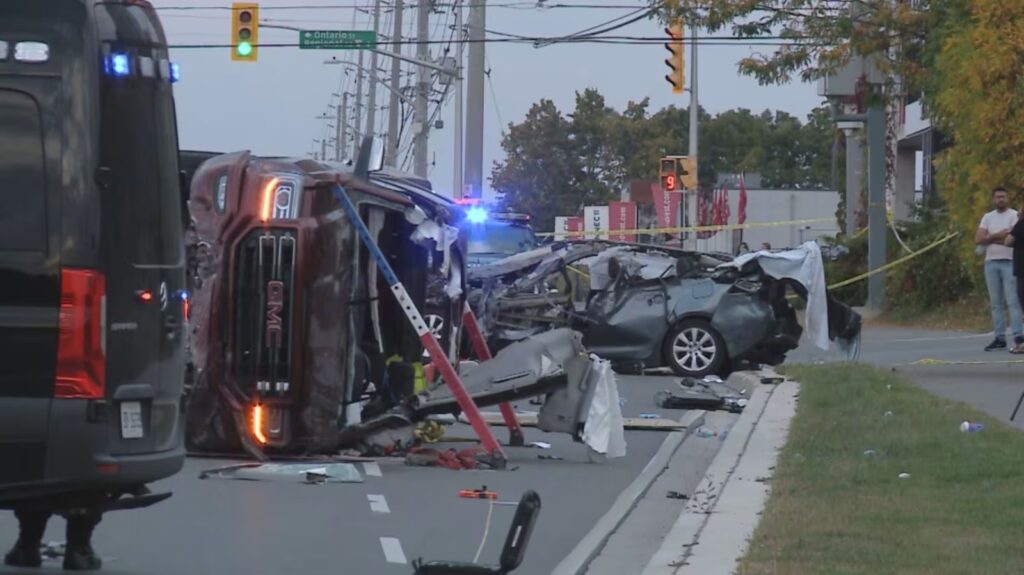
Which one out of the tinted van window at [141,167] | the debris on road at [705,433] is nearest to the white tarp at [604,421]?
the debris on road at [705,433]

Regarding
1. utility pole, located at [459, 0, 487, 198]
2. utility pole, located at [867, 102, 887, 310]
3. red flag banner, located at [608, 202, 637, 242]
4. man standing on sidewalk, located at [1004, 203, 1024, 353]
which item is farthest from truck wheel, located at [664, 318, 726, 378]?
red flag banner, located at [608, 202, 637, 242]

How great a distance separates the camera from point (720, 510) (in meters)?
10.1

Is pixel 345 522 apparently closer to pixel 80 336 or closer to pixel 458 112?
pixel 80 336

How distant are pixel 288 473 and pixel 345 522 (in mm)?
1844

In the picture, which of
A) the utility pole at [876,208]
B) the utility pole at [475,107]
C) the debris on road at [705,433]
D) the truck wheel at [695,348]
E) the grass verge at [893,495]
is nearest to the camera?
the grass verge at [893,495]

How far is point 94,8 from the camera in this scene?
7320 millimetres

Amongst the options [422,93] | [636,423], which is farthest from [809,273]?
[422,93]

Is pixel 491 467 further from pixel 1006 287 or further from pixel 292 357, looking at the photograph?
pixel 1006 287

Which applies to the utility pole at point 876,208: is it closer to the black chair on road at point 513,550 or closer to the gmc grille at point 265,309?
the gmc grille at point 265,309

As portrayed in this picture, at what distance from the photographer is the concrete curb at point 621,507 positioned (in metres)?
8.95

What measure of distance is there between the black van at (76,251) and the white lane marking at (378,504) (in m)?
3.24

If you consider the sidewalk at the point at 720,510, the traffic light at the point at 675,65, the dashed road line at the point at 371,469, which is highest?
the traffic light at the point at 675,65

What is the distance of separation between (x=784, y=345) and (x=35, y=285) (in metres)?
14.5

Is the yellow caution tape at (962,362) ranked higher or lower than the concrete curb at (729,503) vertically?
higher
